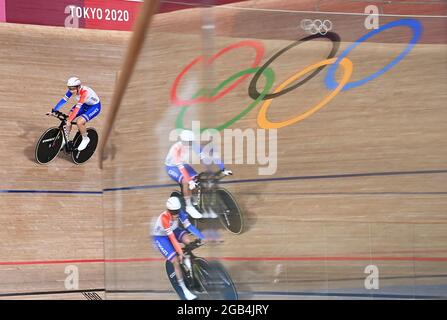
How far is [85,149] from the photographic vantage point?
704 centimetres

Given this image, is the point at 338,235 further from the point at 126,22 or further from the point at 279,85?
the point at 126,22

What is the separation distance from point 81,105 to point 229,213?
5.43 meters

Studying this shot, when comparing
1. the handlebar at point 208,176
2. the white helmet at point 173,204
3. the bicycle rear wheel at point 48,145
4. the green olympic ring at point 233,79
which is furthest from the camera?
the bicycle rear wheel at point 48,145

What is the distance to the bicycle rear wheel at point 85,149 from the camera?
6999mm

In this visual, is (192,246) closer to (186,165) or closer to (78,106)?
(186,165)

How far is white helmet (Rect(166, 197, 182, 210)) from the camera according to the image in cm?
202

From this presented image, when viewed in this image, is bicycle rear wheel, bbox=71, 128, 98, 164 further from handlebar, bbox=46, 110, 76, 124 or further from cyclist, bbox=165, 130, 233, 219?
cyclist, bbox=165, 130, 233, 219

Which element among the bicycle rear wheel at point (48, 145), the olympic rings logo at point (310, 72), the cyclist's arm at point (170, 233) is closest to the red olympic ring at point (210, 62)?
the olympic rings logo at point (310, 72)

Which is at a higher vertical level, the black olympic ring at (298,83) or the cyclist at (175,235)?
the black olympic ring at (298,83)

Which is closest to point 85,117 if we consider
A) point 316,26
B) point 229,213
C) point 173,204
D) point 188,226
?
point 316,26

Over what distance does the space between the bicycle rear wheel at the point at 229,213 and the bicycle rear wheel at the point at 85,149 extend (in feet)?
16.9

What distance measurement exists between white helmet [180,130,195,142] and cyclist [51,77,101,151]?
5.33 metres

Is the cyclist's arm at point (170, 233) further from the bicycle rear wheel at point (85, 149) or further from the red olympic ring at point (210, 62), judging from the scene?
the bicycle rear wheel at point (85, 149)
